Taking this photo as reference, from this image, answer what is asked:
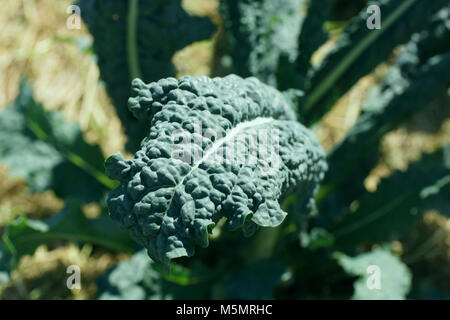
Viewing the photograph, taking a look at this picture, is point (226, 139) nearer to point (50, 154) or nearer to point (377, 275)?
point (377, 275)

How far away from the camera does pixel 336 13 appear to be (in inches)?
112

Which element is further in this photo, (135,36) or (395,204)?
(395,204)

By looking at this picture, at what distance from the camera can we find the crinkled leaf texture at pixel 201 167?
95 cm

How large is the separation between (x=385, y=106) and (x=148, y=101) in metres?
0.89

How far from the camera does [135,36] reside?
61.5 inches

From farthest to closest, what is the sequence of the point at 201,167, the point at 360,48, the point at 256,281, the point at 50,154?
1. the point at 50,154
2. the point at 360,48
3. the point at 256,281
4. the point at 201,167

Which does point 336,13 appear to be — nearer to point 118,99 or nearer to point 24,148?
point 118,99

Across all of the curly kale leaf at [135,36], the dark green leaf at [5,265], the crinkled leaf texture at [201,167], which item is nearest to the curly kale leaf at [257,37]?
the curly kale leaf at [135,36]

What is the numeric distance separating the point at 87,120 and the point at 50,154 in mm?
656

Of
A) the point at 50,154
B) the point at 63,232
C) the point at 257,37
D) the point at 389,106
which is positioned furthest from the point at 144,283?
the point at 389,106

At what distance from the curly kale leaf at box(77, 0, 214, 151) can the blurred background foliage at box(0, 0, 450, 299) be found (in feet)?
1.09

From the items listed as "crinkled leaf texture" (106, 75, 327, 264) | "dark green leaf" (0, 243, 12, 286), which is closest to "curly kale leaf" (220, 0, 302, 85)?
"crinkled leaf texture" (106, 75, 327, 264)

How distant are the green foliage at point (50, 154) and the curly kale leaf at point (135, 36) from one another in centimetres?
24

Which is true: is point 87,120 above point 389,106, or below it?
above
